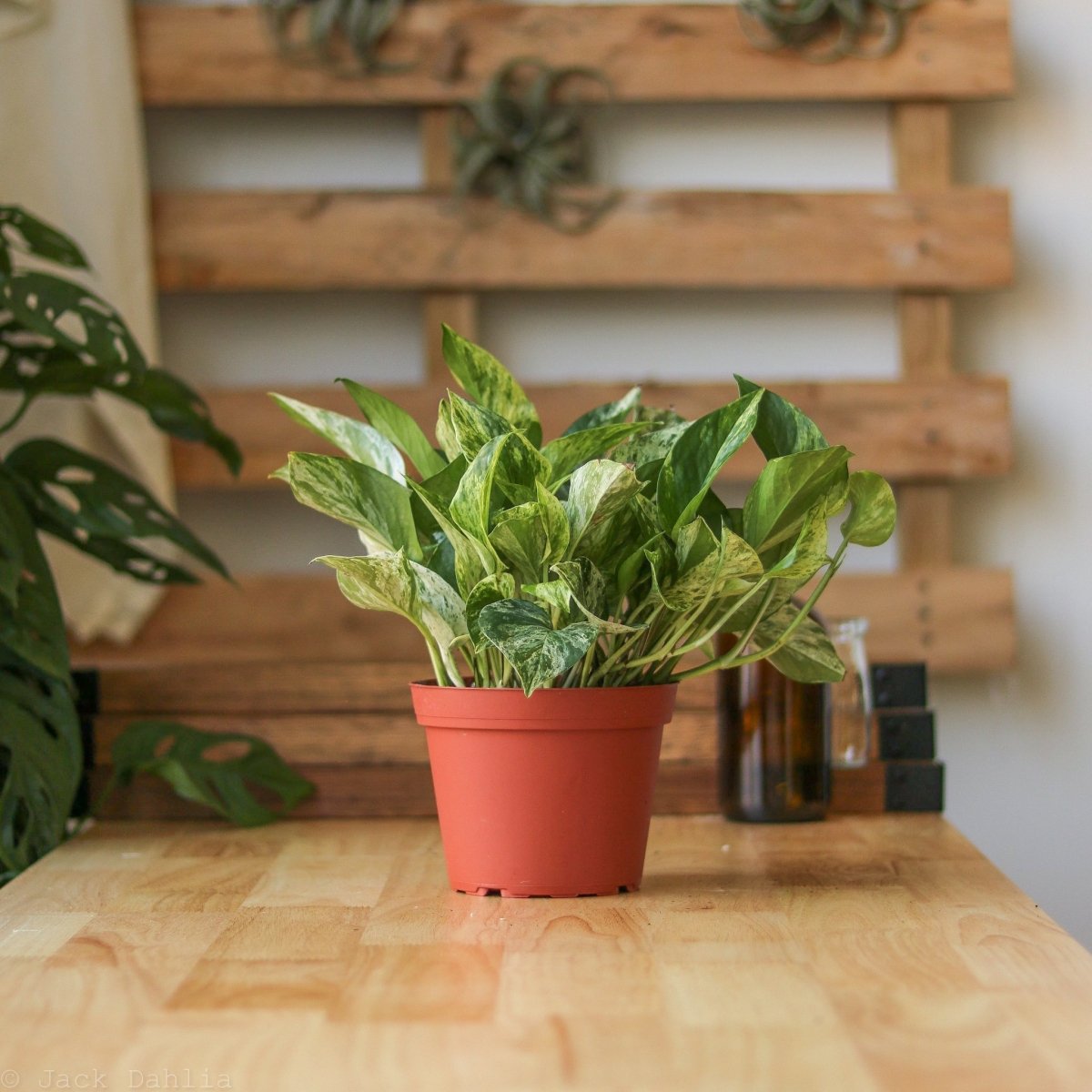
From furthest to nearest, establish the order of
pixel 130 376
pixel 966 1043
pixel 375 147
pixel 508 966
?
pixel 375 147, pixel 130 376, pixel 508 966, pixel 966 1043

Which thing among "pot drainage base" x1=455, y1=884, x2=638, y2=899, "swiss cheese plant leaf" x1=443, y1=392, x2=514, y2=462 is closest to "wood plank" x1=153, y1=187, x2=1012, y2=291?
"swiss cheese plant leaf" x1=443, y1=392, x2=514, y2=462

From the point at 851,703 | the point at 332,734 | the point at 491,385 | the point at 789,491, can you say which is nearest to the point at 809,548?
the point at 789,491

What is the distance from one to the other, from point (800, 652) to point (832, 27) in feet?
3.57

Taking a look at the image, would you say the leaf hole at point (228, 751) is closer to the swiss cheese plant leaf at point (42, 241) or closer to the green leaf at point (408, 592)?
the green leaf at point (408, 592)

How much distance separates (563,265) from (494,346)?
16 cm

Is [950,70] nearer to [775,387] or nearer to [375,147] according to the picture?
[775,387]

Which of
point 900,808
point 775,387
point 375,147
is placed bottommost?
point 900,808

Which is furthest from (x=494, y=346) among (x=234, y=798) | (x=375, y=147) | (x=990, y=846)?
(x=990, y=846)

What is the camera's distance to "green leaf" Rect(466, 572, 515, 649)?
30.9 inches

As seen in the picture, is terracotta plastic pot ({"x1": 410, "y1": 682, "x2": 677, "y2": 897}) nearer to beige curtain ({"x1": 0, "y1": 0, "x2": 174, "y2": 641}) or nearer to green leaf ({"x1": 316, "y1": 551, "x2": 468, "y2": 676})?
green leaf ({"x1": 316, "y1": 551, "x2": 468, "y2": 676})

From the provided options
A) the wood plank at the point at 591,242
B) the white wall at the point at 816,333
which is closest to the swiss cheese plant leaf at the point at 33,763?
the white wall at the point at 816,333

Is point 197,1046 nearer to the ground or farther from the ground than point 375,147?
nearer to the ground

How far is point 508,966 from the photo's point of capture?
0.70m

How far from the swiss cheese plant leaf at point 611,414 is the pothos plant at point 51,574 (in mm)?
441
